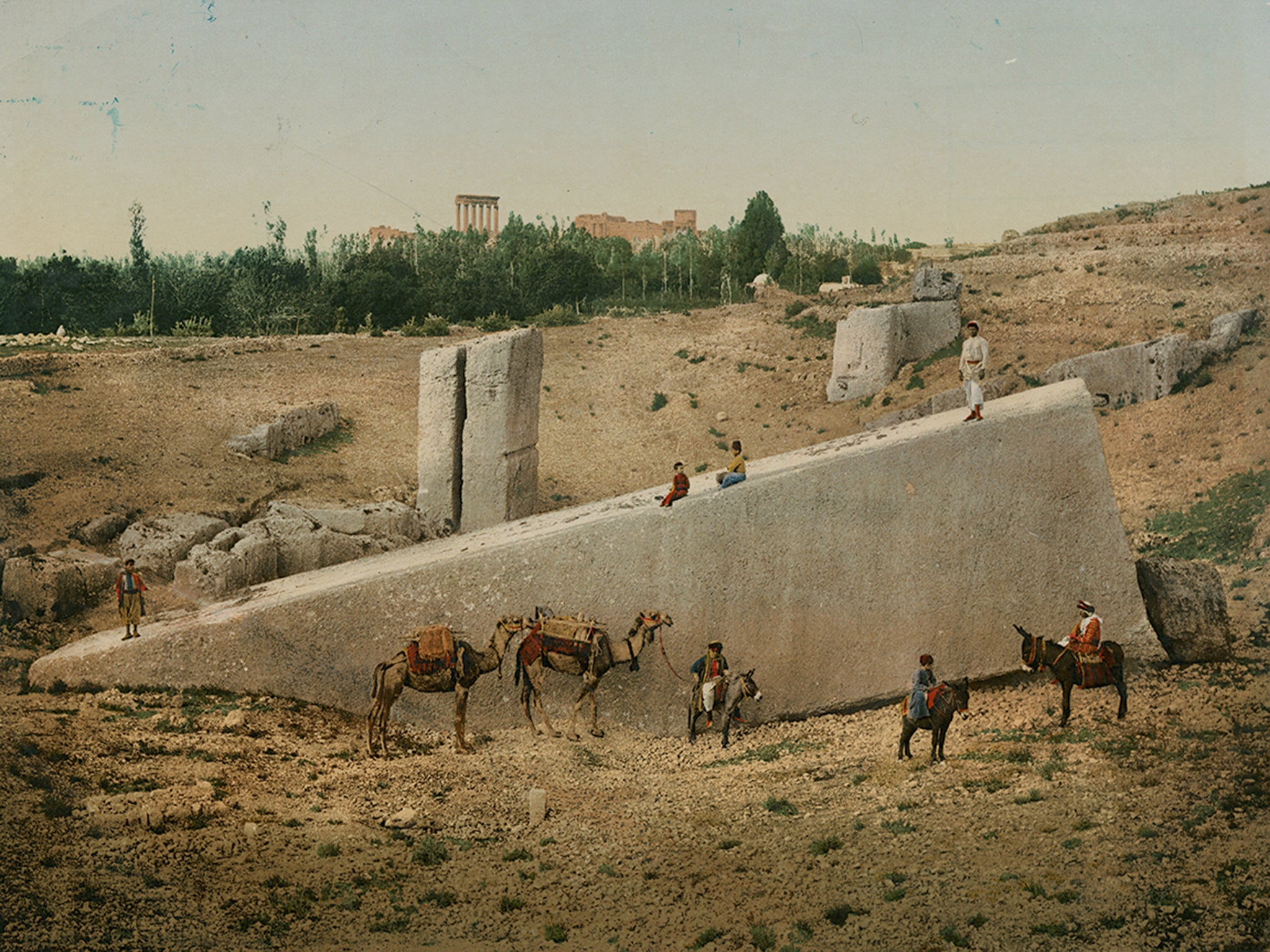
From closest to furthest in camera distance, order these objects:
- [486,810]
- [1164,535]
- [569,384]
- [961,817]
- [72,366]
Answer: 1. [961,817]
2. [486,810]
3. [1164,535]
4. [72,366]
5. [569,384]

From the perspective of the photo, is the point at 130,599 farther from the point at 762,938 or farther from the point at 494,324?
the point at 494,324

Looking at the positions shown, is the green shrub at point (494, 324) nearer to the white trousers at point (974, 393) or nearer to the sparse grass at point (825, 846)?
the white trousers at point (974, 393)

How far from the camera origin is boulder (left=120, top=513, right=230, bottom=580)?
1428cm

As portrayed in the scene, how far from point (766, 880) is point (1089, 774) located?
293cm

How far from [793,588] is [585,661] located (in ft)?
7.30

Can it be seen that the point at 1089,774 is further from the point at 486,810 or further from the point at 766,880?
the point at 486,810

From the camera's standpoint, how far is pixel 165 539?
14555mm

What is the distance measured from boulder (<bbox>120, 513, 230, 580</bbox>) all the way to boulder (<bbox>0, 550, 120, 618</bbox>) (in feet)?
2.63

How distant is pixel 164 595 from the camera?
13766 mm

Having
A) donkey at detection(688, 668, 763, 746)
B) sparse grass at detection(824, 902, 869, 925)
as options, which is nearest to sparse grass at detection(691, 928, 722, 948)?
sparse grass at detection(824, 902, 869, 925)

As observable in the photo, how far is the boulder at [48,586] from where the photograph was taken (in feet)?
42.0

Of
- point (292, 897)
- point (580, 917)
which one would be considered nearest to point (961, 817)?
point (580, 917)

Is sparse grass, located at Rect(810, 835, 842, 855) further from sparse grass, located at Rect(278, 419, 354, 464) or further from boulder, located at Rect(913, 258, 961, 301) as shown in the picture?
boulder, located at Rect(913, 258, 961, 301)

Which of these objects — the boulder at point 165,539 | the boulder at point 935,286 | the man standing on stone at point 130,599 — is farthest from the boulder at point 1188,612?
the boulder at point 935,286
